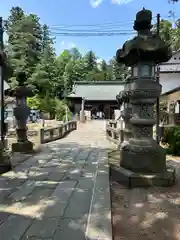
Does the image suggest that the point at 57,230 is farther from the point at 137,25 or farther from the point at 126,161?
the point at 137,25

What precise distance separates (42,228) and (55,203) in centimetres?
78

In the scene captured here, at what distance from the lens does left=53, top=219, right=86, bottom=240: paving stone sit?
255 cm

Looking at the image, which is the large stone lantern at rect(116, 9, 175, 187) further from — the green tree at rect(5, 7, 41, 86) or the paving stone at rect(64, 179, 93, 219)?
the green tree at rect(5, 7, 41, 86)

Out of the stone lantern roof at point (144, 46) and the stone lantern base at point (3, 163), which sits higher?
the stone lantern roof at point (144, 46)

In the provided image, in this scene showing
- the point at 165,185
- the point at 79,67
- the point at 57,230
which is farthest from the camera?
the point at 79,67

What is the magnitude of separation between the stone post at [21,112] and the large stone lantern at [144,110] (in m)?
4.25

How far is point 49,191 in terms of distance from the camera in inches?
162

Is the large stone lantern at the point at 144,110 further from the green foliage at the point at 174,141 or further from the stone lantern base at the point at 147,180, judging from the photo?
the green foliage at the point at 174,141

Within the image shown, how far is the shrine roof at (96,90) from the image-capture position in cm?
3458

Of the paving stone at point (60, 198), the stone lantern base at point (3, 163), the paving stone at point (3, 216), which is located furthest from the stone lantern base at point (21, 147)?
the paving stone at point (3, 216)

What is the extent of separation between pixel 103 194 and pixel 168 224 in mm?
1181

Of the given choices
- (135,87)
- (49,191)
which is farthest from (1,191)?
(135,87)

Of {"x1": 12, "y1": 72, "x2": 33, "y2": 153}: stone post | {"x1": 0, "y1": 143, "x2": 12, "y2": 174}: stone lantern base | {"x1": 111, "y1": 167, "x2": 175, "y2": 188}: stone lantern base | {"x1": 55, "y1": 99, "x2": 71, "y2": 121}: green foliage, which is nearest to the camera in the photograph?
{"x1": 111, "y1": 167, "x2": 175, "y2": 188}: stone lantern base

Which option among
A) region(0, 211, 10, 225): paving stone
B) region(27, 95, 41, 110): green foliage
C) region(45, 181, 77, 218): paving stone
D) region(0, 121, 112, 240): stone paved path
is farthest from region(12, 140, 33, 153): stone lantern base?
region(27, 95, 41, 110): green foliage
